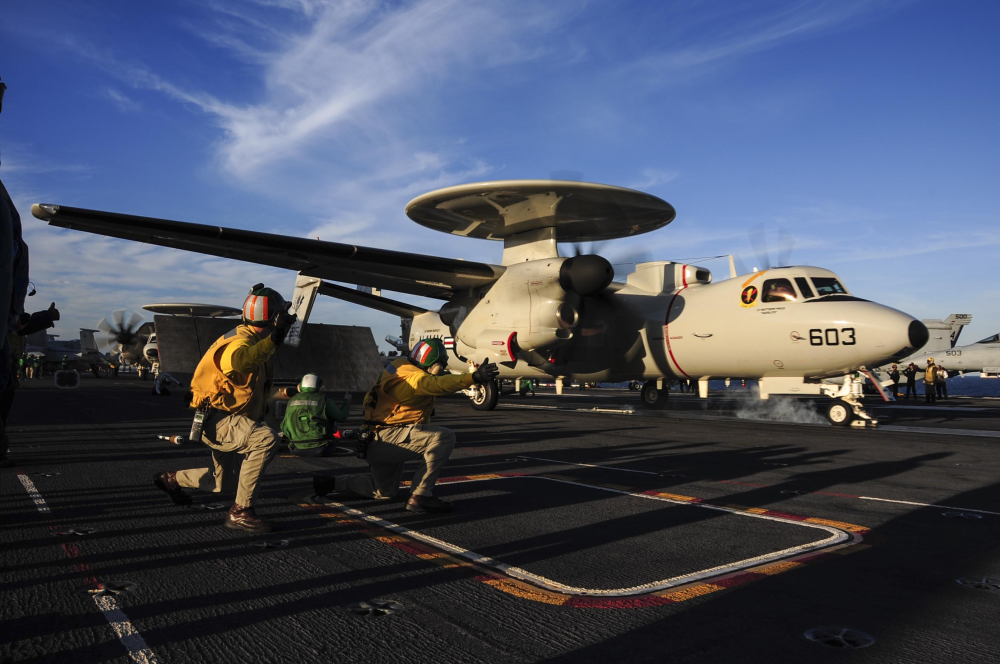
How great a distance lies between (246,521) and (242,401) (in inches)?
35.6

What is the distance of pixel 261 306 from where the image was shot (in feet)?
16.5

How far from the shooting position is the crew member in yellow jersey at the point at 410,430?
18.2 feet

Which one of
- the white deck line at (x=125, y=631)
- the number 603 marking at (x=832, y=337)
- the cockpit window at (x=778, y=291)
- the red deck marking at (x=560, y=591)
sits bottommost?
the white deck line at (x=125, y=631)

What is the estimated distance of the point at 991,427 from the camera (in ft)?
48.3

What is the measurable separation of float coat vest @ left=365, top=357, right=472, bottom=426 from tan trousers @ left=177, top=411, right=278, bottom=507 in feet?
3.54

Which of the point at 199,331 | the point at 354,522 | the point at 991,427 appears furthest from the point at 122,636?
the point at 199,331

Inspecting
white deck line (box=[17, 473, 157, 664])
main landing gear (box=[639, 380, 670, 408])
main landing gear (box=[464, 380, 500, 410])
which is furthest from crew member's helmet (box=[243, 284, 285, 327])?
main landing gear (box=[639, 380, 670, 408])

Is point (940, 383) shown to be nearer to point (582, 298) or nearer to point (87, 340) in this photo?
point (582, 298)

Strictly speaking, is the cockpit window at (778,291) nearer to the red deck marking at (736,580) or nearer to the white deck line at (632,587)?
the white deck line at (632,587)

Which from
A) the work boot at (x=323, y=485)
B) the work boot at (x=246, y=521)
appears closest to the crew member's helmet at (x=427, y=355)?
the work boot at (x=323, y=485)

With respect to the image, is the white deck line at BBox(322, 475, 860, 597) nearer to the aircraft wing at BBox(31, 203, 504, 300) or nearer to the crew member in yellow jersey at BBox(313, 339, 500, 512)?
the crew member in yellow jersey at BBox(313, 339, 500, 512)

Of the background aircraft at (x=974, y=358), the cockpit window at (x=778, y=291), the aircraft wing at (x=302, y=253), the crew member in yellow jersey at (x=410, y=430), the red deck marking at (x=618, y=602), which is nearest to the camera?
the red deck marking at (x=618, y=602)

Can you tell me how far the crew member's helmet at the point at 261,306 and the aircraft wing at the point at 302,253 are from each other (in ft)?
29.2

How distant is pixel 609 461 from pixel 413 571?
17.9 feet
